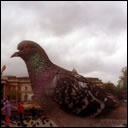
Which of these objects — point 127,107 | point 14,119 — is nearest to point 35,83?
point 127,107

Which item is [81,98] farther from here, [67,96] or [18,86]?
[18,86]

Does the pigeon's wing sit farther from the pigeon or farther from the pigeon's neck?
the pigeon's neck

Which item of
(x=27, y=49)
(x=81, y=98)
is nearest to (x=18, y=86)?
(x=27, y=49)

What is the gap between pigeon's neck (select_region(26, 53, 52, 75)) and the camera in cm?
392

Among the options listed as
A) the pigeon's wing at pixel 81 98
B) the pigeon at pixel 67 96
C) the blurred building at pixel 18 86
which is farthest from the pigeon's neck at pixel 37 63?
the blurred building at pixel 18 86

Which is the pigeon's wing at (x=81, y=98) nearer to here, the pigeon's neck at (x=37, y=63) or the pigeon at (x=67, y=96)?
the pigeon at (x=67, y=96)

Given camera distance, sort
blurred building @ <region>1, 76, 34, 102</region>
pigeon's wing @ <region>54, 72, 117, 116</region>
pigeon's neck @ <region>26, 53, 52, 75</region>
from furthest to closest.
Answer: blurred building @ <region>1, 76, 34, 102</region> < pigeon's neck @ <region>26, 53, 52, 75</region> < pigeon's wing @ <region>54, 72, 117, 116</region>

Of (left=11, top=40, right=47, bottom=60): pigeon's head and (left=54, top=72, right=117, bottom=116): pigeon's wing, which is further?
(left=11, top=40, right=47, bottom=60): pigeon's head

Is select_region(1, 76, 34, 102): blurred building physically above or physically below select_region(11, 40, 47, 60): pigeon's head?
below

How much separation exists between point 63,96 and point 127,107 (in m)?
1.10

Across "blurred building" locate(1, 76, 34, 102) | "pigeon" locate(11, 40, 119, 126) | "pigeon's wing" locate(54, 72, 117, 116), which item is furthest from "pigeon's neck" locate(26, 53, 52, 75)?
"blurred building" locate(1, 76, 34, 102)

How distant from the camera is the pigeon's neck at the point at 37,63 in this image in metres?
3.92

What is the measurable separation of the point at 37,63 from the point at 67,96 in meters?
0.86

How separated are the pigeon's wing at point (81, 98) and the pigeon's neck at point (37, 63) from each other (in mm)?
424
